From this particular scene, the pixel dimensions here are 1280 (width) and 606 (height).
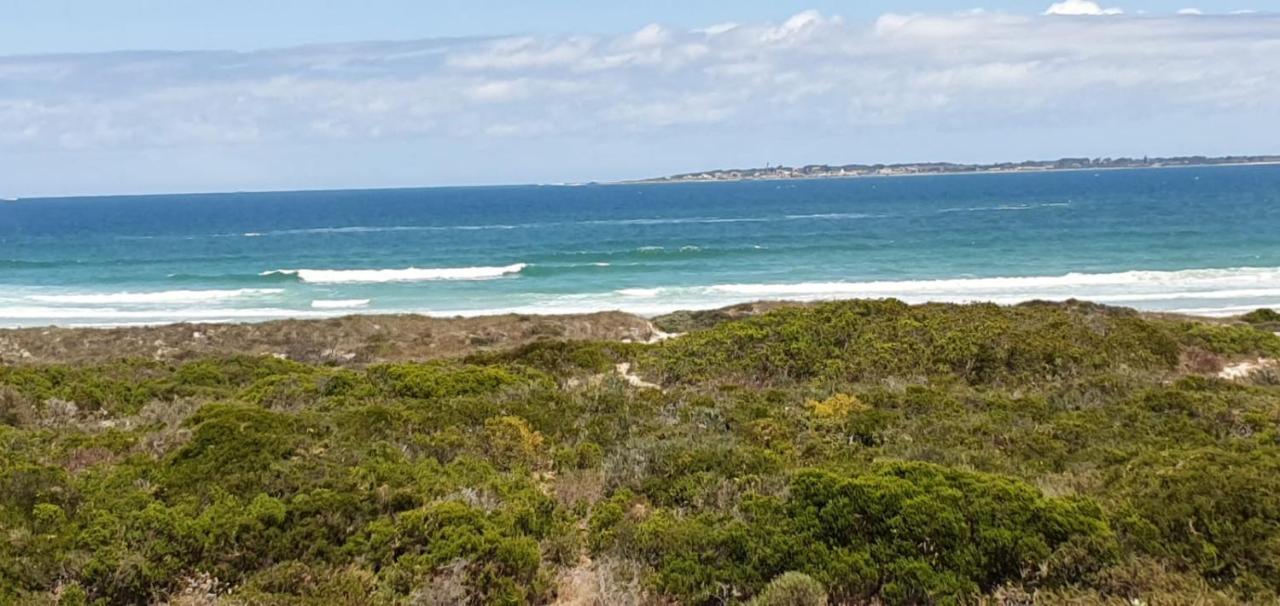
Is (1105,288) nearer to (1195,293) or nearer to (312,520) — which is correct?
(1195,293)

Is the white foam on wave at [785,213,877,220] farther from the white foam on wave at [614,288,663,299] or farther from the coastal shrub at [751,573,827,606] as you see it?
the coastal shrub at [751,573,827,606]

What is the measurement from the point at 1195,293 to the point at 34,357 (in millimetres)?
36064

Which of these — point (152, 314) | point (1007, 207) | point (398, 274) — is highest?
point (1007, 207)

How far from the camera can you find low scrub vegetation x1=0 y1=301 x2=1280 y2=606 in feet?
16.8

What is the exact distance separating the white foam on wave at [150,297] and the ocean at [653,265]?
125 millimetres

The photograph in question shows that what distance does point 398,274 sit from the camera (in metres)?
46.6

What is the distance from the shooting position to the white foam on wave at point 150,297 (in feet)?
124

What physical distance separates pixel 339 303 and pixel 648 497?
32379mm

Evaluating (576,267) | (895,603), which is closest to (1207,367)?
(895,603)

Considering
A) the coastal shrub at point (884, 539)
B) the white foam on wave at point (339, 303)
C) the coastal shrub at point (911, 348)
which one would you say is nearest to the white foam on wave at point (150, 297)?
the white foam on wave at point (339, 303)

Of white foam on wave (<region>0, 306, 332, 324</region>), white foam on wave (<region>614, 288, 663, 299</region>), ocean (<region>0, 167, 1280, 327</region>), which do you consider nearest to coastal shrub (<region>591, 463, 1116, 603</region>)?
ocean (<region>0, 167, 1280, 327</region>)

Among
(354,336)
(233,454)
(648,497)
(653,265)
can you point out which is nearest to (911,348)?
(648,497)

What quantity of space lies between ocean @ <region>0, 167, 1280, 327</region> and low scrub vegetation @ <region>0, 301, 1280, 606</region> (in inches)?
911

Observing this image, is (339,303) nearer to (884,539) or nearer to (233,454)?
(233,454)
